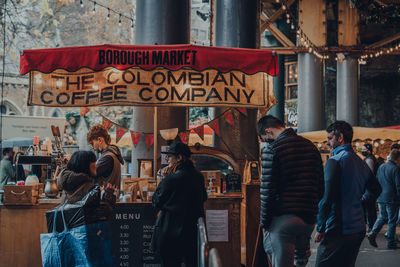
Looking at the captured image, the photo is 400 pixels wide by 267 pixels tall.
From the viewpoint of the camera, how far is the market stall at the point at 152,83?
713cm

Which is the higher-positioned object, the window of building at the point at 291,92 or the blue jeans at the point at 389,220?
the window of building at the point at 291,92

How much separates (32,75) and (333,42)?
2376 centimetres

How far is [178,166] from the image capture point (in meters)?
5.78

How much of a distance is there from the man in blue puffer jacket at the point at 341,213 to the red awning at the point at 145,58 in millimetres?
2585

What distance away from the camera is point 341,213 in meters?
4.98

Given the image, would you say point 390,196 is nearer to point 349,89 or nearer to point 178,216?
point 178,216

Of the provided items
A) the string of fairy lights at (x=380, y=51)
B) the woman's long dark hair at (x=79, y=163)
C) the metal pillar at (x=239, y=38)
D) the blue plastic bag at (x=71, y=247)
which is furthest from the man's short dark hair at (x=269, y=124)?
the string of fairy lights at (x=380, y=51)

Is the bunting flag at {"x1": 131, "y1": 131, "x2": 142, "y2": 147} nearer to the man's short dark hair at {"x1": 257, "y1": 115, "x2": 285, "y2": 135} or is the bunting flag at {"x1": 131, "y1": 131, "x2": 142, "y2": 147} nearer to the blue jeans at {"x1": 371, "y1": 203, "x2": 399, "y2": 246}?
the man's short dark hair at {"x1": 257, "y1": 115, "x2": 285, "y2": 135}

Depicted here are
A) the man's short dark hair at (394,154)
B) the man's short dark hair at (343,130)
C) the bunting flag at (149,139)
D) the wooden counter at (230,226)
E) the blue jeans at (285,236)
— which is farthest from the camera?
the man's short dark hair at (394,154)

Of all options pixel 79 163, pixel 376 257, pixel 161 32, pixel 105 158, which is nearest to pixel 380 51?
pixel 376 257

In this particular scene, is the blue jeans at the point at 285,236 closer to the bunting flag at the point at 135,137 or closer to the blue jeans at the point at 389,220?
the bunting flag at the point at 135,137

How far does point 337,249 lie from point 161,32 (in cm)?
574

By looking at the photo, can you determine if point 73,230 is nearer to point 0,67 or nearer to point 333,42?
point 333,42

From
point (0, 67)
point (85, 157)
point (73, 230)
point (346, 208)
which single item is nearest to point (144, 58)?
point (85, 157)
